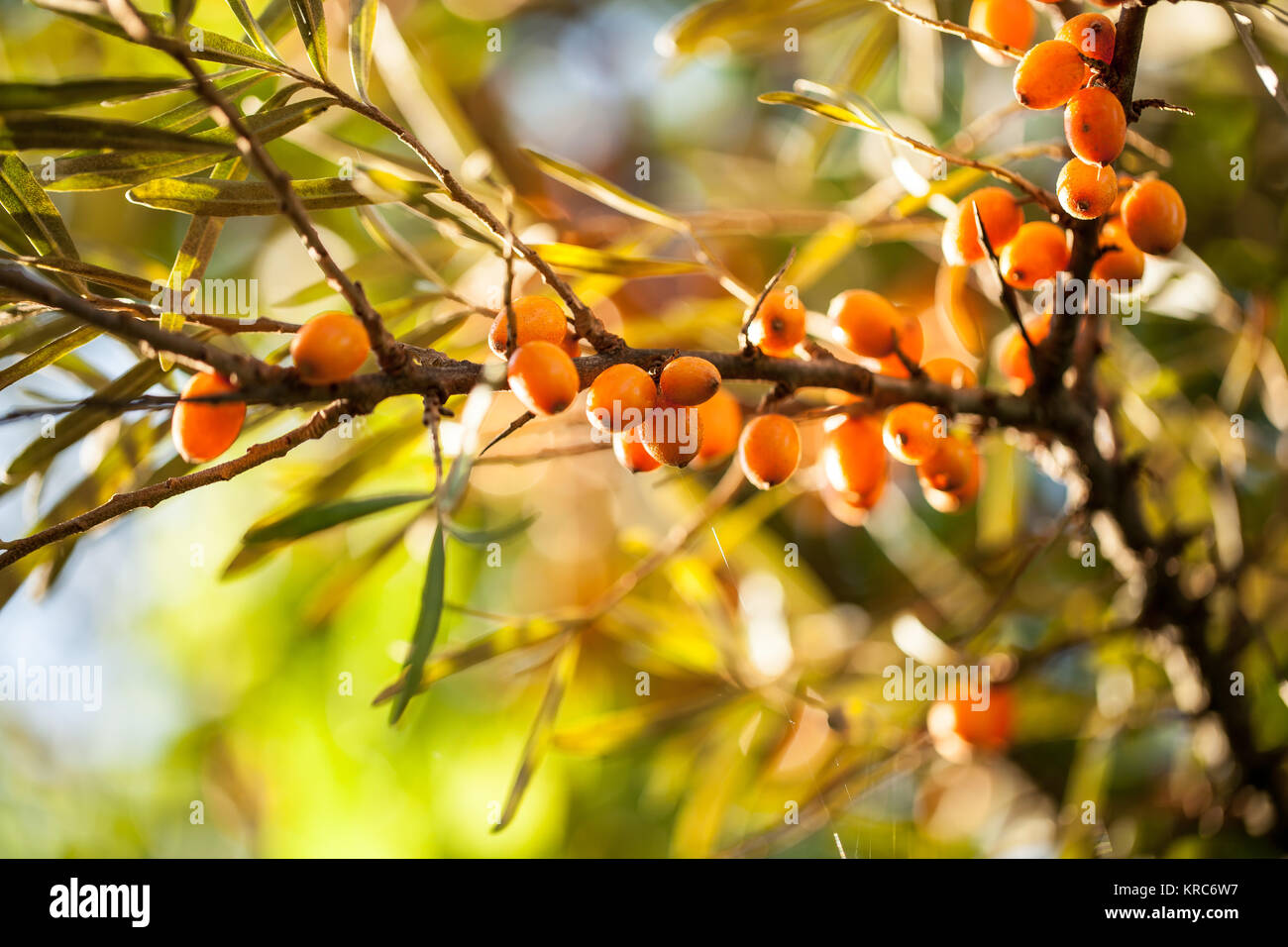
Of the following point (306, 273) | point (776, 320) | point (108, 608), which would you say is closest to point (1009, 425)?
point (776, 320)

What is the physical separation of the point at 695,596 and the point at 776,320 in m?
0.64

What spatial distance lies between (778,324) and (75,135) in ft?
1.78

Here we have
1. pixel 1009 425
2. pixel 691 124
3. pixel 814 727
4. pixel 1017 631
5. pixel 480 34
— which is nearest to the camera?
pixel 1009 425

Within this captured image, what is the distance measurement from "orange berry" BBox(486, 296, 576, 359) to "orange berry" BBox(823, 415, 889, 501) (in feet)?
1.12

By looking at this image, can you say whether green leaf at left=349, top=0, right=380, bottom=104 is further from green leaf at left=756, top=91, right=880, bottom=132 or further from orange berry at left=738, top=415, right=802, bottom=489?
orange berry at left=738, top=415, right=802, bottom=489

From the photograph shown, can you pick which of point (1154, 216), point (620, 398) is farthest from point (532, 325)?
point (1154, 216)

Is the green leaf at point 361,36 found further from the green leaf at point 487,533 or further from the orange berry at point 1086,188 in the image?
the orange berry at point 1086,188

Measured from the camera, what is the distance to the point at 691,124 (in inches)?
92.7

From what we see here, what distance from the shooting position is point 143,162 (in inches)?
25.9

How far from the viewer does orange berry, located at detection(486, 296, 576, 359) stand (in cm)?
67

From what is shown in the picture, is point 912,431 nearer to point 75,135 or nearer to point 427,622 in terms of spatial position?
point 427,622

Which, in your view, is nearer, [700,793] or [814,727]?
[700,793]

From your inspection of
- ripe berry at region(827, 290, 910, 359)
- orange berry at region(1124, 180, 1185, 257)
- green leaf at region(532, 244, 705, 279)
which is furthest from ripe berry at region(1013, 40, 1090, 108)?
green leaf at region(532, 244, 705, 279)
